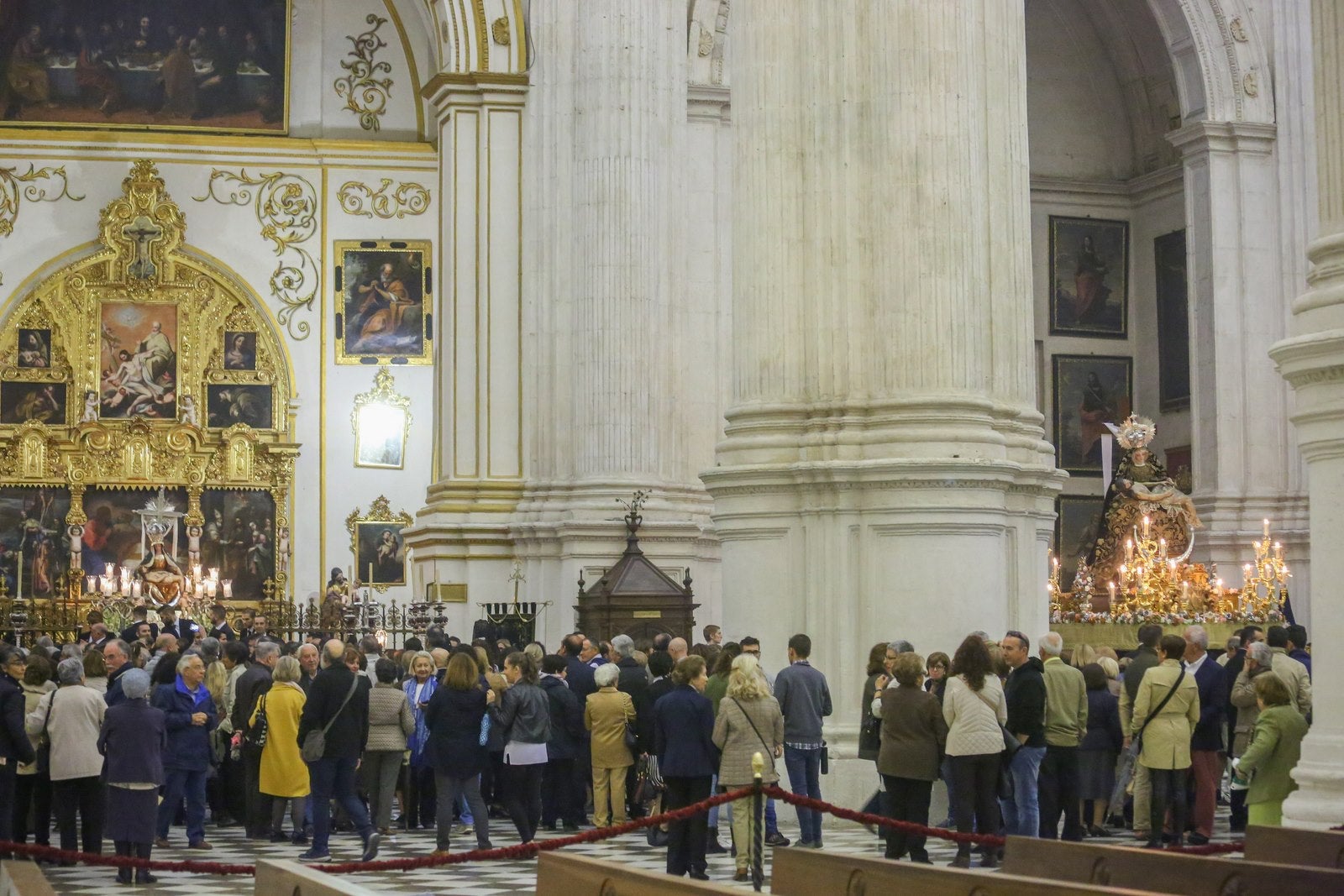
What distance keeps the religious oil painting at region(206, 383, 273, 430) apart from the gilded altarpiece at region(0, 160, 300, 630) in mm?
20

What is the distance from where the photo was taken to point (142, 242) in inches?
1293

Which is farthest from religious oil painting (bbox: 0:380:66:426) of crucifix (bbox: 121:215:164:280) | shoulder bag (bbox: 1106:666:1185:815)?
shoulder bag (bbox: 1106:666:1185:815)

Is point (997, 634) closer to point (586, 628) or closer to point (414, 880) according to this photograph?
point (414, 880)

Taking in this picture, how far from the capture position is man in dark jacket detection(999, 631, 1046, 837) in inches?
459

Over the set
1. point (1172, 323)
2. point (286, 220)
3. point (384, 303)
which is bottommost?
point (1172, 323)

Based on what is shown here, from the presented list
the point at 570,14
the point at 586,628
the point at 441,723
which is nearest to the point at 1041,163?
the point at 570,14

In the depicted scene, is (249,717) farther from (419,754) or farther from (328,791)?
(328,791)

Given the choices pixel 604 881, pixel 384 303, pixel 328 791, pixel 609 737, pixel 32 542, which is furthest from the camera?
pixel 384 303

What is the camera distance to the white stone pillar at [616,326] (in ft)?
74.5

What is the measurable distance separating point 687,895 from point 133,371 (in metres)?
28.8

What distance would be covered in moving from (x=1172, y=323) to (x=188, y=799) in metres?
20.8

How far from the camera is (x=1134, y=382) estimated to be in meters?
31.7

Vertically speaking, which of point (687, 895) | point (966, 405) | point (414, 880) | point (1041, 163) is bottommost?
point (414, 880)

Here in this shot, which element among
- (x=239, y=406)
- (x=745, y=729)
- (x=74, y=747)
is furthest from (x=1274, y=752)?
(x=239, y=406)
